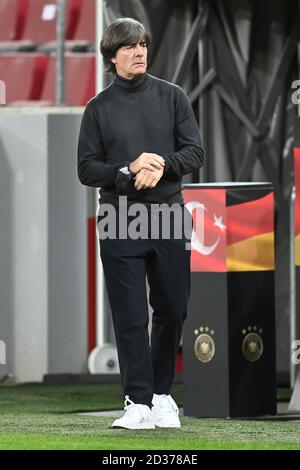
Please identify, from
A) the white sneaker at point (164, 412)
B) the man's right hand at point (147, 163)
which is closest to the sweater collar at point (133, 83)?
the man's right hand at point (147, 163)

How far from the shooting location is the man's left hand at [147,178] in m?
5.85

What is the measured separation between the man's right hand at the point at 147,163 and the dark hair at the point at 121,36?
469 millimetres

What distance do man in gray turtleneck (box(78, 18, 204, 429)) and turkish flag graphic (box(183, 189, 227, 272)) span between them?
98 cm

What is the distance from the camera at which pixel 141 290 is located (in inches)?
238

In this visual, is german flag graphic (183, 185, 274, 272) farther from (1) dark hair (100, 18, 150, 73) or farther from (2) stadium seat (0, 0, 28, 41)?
(2) stadium seat (0, 0, 28, 41)

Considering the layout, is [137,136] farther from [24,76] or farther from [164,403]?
[24,76]

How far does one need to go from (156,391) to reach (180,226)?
0.70 metres

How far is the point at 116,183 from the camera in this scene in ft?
19.5

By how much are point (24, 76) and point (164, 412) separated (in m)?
7.45

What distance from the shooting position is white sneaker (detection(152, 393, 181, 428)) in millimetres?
6176

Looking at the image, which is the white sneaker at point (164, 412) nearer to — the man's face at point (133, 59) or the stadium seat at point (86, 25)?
the man's face at point (133, 59)

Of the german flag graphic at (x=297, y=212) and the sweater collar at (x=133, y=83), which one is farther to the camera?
the german flag graphic at (x=297, y=212)
